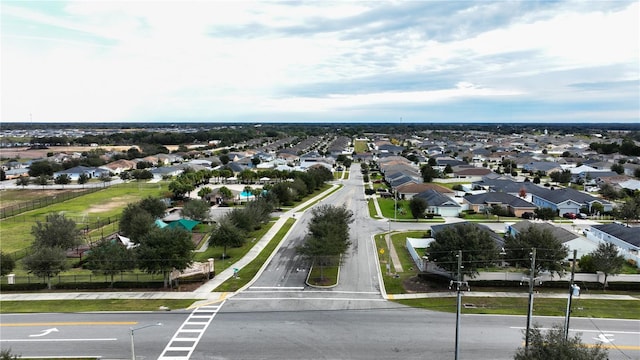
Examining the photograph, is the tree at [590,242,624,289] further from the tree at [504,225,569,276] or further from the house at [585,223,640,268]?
the house at [585,223,640,268]

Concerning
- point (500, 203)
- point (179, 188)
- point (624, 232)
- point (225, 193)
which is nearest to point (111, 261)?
point (225, 193)

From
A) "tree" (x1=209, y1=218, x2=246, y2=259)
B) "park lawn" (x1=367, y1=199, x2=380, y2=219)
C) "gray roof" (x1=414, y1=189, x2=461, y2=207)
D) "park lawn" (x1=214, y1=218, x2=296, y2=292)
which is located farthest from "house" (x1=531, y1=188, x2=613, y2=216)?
"tree" (x1=209, y1=218, x2=246, y2=259)

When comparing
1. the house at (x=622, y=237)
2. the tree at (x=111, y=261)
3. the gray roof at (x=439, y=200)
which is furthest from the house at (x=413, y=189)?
the tree at (x=111, y=261)

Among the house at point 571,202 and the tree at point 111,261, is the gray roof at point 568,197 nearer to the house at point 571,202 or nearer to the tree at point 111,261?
the house at point 571,202

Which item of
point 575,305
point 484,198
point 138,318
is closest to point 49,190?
point 138,318

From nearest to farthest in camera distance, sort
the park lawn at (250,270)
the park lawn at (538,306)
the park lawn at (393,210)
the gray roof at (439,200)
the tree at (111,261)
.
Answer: the park lawn at (538,306) → the tree at (111,261) → the park lawn at (250,270) → the park lawn at (393,210) → the gray roof at (439,200)

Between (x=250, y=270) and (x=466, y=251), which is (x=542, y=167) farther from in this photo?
(x=250, y=270)
